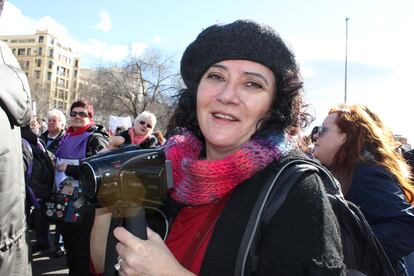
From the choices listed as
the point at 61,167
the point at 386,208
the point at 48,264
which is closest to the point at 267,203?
the point at 386,208

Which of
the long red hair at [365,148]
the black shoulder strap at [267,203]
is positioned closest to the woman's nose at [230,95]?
the black shoulder strap at [267,203]

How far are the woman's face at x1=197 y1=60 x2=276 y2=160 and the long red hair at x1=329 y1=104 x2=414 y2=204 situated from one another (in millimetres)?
1488

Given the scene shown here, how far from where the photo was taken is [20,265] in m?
1.79

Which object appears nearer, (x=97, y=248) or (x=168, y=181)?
(x=168, y=181)

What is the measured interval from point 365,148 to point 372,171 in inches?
9.8

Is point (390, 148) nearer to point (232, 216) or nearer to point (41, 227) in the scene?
point (232, 216)

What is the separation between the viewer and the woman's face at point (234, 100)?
1.71 metres

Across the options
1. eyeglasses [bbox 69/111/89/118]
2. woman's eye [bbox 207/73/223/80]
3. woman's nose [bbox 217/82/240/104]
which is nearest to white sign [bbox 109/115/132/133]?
eyeglasses [bbox 69/111/89/118]

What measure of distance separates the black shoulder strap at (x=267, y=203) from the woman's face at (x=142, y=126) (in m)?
5.42

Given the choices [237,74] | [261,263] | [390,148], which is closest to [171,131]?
[237,74]

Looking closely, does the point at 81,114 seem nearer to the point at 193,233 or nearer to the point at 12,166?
the point at 12,166

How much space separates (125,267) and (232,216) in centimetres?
41

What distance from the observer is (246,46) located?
1689mm

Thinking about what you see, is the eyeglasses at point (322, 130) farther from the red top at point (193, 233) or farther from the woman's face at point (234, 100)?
the red top at point (193, 233)
